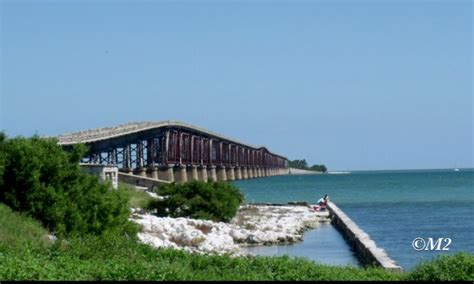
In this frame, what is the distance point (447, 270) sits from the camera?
16734 mm

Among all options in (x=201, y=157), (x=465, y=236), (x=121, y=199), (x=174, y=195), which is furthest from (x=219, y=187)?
(x=201, y=157)

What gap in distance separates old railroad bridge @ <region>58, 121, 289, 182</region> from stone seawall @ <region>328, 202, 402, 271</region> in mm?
24044

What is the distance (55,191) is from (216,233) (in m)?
11.4

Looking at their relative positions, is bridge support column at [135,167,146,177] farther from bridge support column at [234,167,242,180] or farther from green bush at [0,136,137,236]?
green bush at [0,136,137,236]

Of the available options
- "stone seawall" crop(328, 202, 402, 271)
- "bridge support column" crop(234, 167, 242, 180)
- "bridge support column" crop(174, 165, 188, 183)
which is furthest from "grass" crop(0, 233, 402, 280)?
"bridge support column" crop(234, 167, 242, 180)

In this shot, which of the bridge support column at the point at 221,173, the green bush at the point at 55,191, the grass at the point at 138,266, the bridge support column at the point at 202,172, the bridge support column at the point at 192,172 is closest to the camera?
the grass at the point at 138,266

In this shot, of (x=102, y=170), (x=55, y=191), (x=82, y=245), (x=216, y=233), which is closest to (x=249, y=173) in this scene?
(x=102, y=170)

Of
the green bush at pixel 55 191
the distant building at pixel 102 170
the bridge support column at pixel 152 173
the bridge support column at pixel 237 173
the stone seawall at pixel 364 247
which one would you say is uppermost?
the bridge support column at pixel 237 173

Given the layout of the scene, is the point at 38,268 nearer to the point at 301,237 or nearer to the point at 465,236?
the point at 301,237

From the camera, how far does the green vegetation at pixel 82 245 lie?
54.3 ft

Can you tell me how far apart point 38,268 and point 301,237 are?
27.3 meters

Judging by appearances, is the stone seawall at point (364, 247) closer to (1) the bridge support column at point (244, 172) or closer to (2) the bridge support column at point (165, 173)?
(2) the bridge support column at point (165, 173)

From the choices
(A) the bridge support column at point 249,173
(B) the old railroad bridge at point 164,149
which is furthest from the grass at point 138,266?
(A) the bridge support column at point 249,173

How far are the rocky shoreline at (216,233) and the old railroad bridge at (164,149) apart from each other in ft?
68.3
